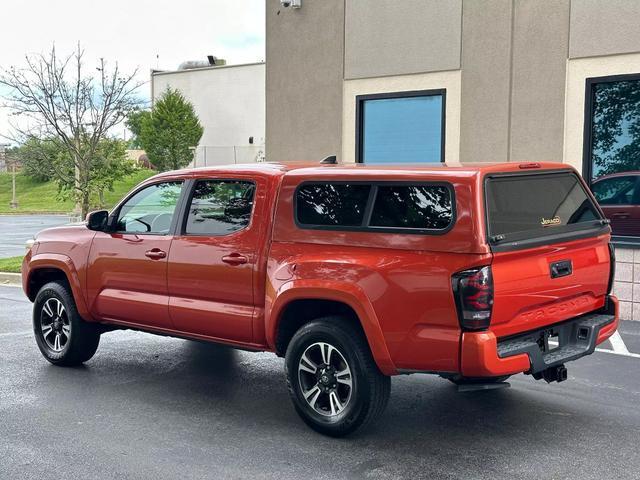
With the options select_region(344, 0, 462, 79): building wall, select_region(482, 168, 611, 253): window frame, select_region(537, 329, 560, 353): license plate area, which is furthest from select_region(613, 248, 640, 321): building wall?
select_region(537, 329, 560, 353): license plate area

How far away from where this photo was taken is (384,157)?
13.4 m

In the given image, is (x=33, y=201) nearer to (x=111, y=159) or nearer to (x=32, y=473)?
(x=111, y=159)

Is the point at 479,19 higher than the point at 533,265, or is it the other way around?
the point at 479,19

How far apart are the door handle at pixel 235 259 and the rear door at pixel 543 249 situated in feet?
6.14

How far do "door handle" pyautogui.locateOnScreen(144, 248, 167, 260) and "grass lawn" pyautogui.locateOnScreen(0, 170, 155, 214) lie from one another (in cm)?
4185

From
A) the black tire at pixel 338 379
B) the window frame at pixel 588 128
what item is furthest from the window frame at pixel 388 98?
the black tire at pixel 338 379

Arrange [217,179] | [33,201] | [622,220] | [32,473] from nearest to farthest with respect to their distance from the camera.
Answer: [32,473] < [217,179] < [622,220] < [33,201]

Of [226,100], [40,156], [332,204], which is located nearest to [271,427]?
[332,204]

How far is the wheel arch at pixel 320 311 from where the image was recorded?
5.20m

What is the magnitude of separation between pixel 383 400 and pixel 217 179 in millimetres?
2271

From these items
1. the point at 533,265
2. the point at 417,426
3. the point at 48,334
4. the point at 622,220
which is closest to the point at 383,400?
the point at 417,426

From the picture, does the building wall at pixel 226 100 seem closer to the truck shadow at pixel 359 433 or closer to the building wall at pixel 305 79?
the building wall at pixel 305 79

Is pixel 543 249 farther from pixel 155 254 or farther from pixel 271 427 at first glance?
pixel 155 254

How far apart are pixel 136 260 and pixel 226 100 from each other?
6258cm
